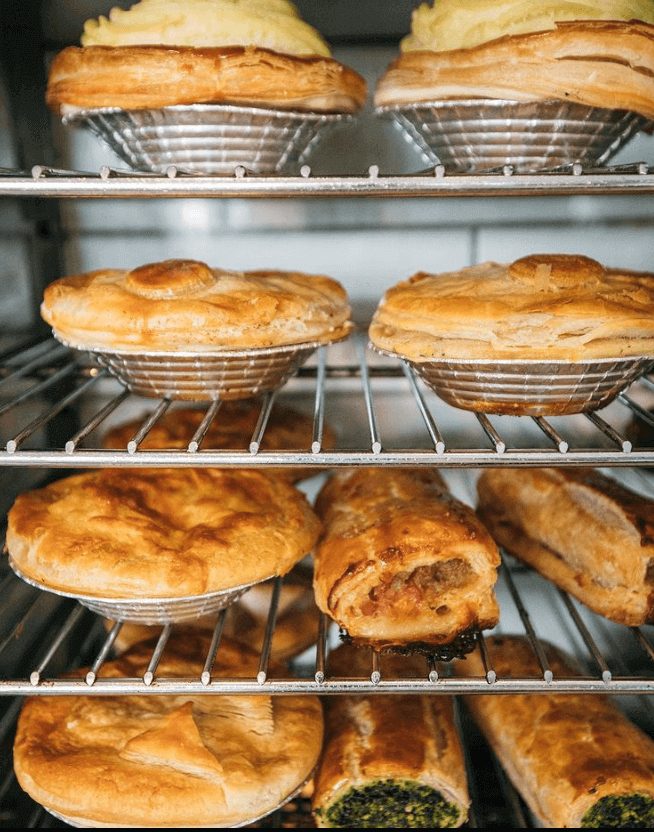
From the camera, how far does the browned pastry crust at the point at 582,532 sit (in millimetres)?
1651

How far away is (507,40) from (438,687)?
3.94 feet

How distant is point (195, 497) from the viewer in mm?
1721

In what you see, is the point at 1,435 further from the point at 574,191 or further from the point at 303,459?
the point at 574,191

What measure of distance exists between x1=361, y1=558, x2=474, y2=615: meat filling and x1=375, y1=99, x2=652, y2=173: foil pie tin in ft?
2.66

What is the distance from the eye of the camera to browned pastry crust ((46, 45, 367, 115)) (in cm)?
135

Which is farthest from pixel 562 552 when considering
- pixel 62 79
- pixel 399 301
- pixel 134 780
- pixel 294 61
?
pixel 62 79

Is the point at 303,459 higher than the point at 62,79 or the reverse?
the reverse

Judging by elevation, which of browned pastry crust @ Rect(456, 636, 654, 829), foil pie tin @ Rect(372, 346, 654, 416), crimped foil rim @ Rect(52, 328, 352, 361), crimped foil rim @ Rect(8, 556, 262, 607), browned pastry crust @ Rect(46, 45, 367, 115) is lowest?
browned pastry crust @ Rect(456, 636, 654, 829)

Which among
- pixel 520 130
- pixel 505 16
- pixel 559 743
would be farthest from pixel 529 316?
pixel 559 743

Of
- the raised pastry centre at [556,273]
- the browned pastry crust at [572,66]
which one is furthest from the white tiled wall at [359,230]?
the browned pastry crust at [572,66]

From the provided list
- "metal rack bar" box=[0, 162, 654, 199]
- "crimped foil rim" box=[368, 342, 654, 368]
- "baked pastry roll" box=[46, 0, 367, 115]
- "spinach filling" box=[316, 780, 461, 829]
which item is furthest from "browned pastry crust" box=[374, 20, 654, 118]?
"spinach filling" box=[316, 780, 461, 829]

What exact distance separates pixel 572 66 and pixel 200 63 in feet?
2.12

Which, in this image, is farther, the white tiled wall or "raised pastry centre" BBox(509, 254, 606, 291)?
the white tiled wall

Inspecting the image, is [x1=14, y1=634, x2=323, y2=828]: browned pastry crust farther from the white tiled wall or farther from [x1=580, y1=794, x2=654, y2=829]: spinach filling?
the white tiled wall
